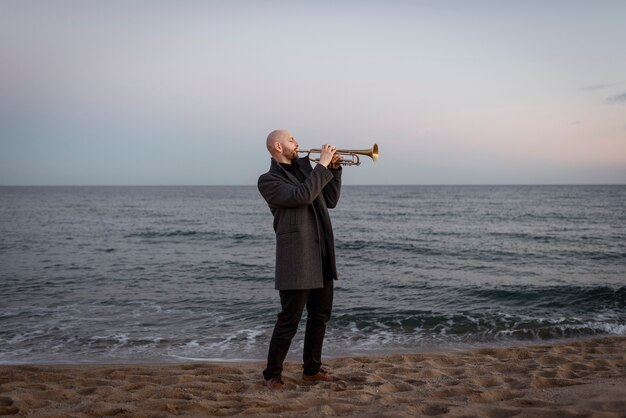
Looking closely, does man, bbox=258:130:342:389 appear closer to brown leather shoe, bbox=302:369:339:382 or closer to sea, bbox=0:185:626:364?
brown leather shoe, bbox=302:369:339:382

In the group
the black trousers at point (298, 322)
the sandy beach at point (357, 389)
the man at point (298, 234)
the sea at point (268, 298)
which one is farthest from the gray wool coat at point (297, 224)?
A: the sea at point (268, 298)

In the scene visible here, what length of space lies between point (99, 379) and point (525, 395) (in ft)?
12.2

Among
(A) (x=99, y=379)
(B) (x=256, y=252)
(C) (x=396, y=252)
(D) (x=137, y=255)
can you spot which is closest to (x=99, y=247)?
(D) (x=137, y=255)

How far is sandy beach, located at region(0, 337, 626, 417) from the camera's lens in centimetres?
353

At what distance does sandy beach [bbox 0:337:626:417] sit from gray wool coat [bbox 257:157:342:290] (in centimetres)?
91

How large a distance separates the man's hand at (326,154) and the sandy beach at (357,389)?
1.77 meters

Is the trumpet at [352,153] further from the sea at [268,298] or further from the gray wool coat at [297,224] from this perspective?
the sea at [268,298]

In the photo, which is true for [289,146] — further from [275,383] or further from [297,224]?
[275,383]

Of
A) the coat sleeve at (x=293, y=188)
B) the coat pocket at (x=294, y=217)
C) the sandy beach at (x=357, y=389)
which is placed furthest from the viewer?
the coat pocket at (x=294, y=217)

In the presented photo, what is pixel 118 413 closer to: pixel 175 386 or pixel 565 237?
pixel 175 386

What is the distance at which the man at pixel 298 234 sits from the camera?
13.0 feet

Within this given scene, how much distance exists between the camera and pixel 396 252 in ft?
55.9

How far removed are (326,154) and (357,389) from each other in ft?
6.20

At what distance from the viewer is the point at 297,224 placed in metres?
4.02
